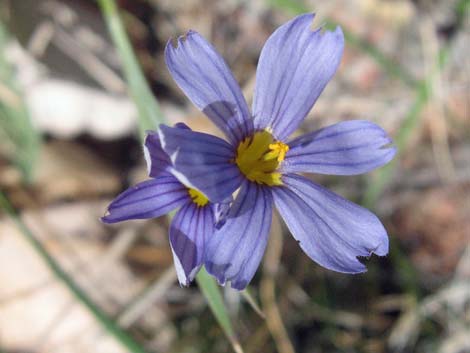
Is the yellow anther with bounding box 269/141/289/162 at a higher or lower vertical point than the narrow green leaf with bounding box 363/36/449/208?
higher

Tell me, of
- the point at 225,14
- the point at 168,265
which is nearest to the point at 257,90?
the point at 168,265

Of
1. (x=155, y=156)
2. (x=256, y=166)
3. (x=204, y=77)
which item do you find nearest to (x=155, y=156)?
(x=155, y=156)

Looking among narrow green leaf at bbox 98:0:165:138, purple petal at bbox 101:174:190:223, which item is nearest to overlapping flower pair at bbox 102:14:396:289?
purple petal at bbox 101:174:190:223

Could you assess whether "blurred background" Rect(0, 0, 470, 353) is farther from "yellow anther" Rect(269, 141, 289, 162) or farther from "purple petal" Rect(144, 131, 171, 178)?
"purple petal" Rect(144, 131, 171, 178)

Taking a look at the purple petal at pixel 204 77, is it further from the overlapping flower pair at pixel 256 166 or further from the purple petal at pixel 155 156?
the purple petal at pixel 155 156

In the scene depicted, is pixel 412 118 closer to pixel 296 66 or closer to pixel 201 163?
pixel 296 66

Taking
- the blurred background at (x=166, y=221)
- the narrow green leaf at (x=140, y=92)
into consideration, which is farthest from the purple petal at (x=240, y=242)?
the blurred background at (x=166, y=221)
